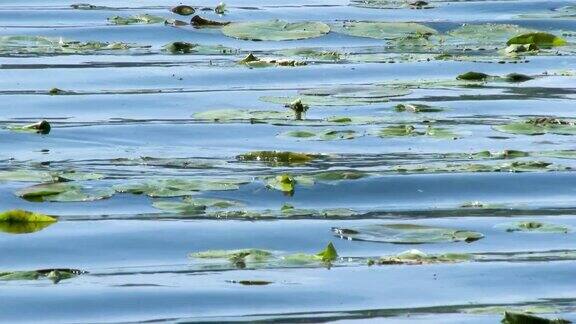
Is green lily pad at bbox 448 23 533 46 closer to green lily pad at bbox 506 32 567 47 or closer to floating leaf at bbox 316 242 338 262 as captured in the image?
green lily pad at bbox 506 32 567 47

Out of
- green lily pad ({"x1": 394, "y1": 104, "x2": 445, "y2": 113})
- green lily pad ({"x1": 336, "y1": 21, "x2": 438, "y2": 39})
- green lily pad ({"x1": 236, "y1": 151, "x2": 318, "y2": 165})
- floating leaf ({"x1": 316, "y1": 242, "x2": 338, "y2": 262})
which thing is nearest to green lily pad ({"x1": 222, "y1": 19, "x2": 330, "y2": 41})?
green lily pad ({"x1": 336, "y1": 21, "x2": 438, "y2": 39})

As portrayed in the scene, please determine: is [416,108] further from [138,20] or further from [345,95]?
[138,20]

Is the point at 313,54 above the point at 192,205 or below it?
above

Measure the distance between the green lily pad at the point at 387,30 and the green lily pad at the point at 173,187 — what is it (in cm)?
386

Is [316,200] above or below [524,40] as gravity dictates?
below

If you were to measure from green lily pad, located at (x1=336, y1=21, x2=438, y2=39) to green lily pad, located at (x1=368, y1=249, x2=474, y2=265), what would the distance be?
4.64 m

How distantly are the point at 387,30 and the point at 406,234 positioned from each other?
14.6ft

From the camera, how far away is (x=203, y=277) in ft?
16.3

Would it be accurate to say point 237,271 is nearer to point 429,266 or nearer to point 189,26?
point 429,266

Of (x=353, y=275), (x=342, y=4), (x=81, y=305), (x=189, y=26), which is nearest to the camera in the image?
(x=81, y=305)

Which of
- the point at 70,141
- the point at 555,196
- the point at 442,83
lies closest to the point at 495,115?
the point at 442,83

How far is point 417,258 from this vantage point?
16.8 ft

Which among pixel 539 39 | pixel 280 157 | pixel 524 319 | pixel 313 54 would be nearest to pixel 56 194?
pixel 280 157

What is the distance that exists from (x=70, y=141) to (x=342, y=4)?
4.49 meters
